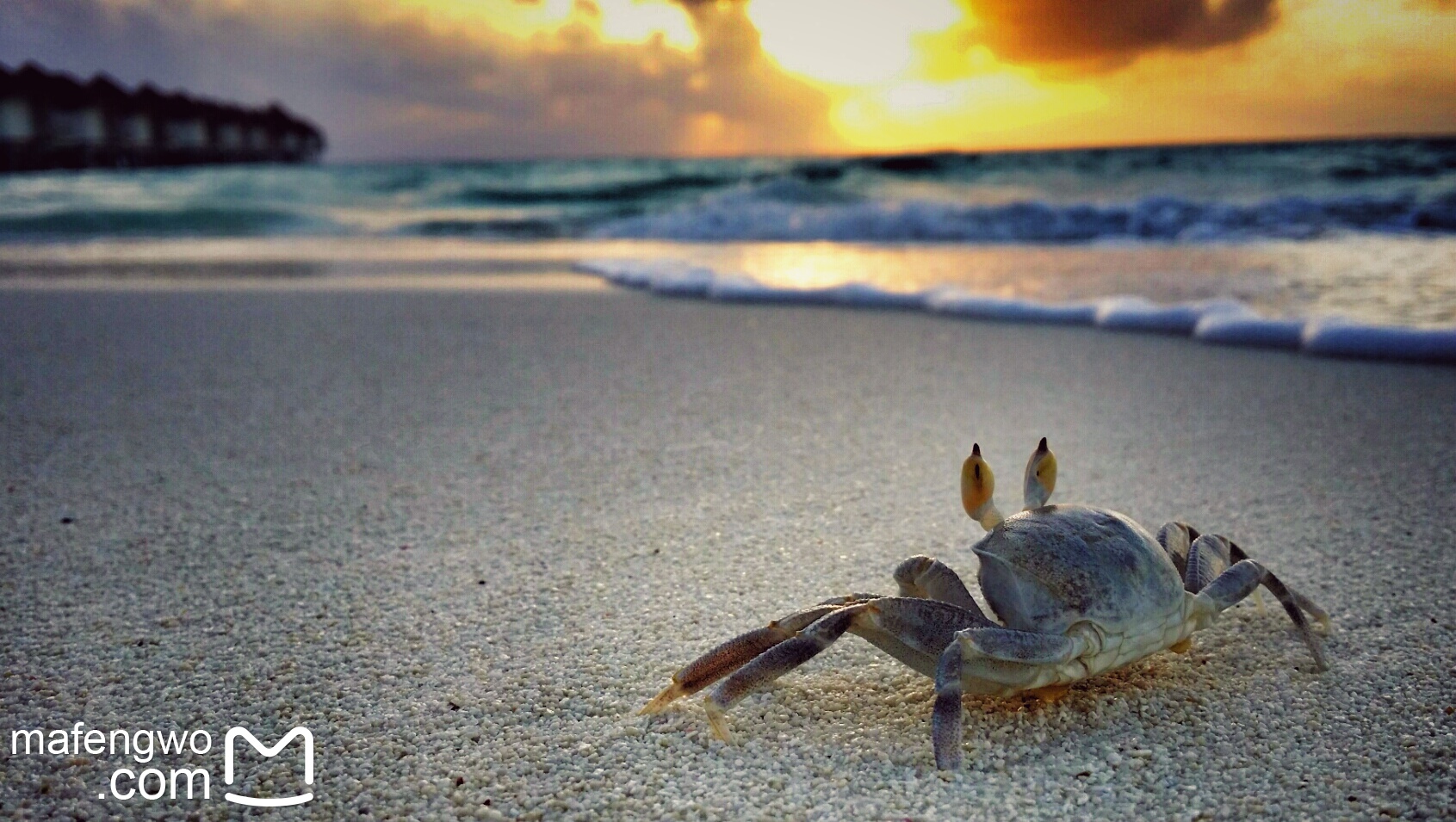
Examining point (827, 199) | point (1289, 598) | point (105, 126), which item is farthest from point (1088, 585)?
point (105, 126)

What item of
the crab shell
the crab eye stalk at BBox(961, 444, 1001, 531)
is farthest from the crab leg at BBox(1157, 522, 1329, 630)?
the crab eye stalk at BBox(961, 444, 1001, 531)

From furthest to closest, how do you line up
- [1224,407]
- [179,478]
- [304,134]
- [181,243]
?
[304,134]
[181,243]
[1224,407]
[179,478]

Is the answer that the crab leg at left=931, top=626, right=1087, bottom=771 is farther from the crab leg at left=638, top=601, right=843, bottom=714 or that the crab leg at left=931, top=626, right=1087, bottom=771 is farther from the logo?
the logo

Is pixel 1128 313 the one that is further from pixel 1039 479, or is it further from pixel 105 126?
pixel 105 126

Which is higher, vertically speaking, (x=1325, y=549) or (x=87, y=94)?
(x=87, y=94)

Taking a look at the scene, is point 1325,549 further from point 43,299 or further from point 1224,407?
point 43,299

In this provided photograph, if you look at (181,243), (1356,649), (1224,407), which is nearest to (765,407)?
(1224,407)
